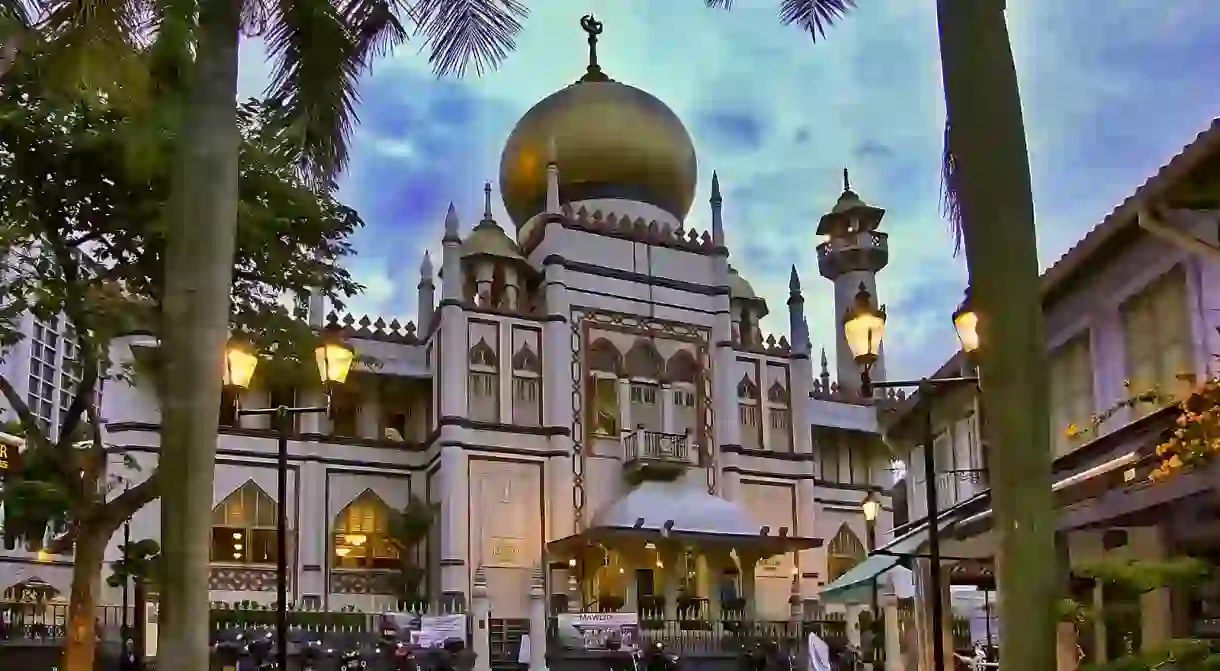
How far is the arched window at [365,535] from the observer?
3500 centimetres

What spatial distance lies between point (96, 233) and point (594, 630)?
44.8ft

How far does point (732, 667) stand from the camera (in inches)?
1150

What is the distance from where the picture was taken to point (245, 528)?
1342 inches

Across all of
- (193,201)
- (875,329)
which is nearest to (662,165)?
(875,329)

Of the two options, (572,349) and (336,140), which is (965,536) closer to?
(336,140)

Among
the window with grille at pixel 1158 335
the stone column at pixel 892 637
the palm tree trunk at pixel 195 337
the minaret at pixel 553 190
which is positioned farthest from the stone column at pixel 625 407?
the palm tree trunk at pixel 195 337


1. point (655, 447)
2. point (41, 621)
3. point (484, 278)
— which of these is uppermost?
point (484, 278)

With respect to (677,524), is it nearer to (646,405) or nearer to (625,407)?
(625,407)

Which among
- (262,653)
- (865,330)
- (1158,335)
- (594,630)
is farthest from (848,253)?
(865,330)

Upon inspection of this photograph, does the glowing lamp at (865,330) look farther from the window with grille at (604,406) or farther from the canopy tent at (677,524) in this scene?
the window with grille at (604,406)

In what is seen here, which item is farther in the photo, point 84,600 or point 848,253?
point 848,253

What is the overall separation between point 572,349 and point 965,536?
20.3 m

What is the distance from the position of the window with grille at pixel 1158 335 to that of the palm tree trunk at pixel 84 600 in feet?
42.5

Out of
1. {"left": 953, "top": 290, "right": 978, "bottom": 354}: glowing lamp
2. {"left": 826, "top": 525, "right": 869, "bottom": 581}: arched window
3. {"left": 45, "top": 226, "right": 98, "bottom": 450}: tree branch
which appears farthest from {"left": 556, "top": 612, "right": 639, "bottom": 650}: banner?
{"left": 953, "top": 290, "right": 978, "bottom": 354}: glowing lamp
